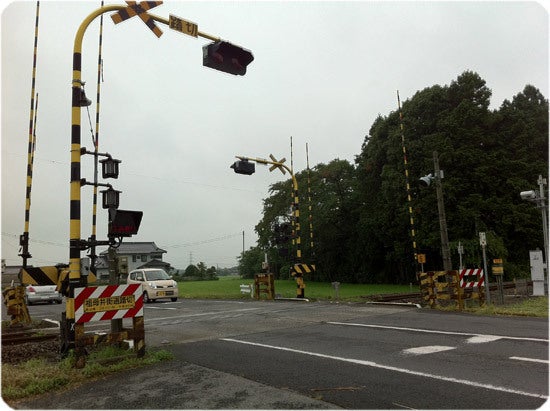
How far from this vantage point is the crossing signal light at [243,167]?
18344mm

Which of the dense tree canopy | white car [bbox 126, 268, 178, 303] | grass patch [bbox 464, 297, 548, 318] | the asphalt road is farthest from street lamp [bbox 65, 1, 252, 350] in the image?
the dense tree canopy

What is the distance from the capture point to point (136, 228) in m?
7.75

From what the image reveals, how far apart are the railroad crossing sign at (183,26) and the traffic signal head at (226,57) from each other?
0.37 m

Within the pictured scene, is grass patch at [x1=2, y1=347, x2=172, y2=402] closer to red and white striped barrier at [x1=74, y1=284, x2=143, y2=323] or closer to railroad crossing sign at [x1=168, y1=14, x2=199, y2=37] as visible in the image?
red and white striped barrier at [x1=74, y1=284, x2=143, y2=323]

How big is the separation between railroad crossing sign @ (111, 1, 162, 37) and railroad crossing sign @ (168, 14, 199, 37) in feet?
0.91

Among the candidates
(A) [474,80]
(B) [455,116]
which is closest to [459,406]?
(B) [455,116]

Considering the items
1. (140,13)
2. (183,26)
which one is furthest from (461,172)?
(140,13)

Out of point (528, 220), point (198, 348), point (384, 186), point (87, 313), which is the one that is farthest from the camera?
point (384, 186)

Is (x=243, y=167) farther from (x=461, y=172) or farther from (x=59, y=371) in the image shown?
(x=461, y=172)

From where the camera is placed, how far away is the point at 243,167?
60.5ft

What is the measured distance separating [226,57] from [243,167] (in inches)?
421

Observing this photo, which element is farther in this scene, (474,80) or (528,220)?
(474,80)

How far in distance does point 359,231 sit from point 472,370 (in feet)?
115

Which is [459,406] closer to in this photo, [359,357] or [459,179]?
[359,357]
